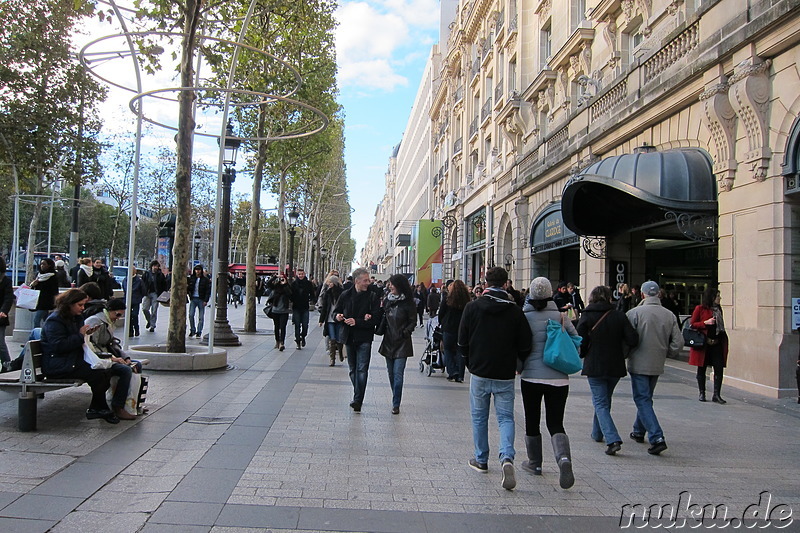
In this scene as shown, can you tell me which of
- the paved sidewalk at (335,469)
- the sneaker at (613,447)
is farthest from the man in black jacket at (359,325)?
the sneaker at (613,447)

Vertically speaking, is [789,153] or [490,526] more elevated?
[789,153]

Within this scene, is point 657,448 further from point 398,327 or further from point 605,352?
point 398,327

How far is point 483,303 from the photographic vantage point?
5.36 metres

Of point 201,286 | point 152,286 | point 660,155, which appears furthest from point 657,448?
point 152,286

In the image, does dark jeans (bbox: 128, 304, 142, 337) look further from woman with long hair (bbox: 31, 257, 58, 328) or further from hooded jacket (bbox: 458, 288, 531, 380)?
hooded jacket (bbox: 458, 288, 531, 380)

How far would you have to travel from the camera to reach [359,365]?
7.86 metres

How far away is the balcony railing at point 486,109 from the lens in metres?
32.9

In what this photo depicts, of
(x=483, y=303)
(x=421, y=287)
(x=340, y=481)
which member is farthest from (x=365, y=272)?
(x=421, y=287)

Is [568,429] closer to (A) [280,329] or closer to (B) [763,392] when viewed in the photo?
(B) [763,392]

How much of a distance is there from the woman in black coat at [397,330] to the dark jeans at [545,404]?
2.49 metres

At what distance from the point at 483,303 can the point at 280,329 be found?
10.00m

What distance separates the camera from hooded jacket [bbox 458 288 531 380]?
5234 mm

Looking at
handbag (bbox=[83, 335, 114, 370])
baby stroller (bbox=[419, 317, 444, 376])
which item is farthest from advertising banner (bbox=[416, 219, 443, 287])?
handbag (bbox=[83, 335, 114, 370])

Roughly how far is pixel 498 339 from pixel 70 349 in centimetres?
413
